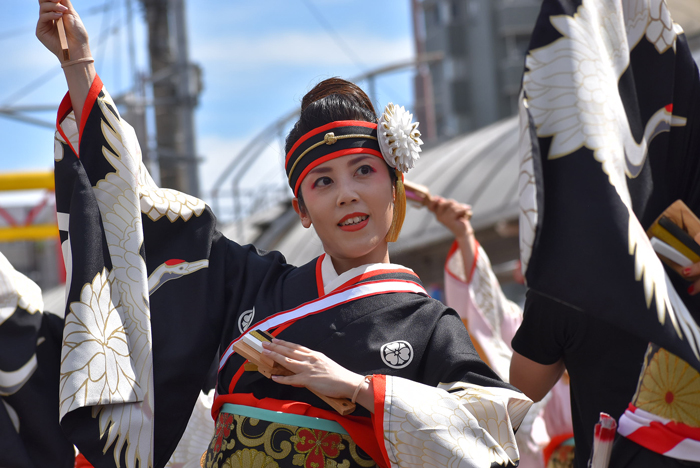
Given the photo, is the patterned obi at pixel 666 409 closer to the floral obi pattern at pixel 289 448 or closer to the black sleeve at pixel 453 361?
the black sleeve at pixel 453 361

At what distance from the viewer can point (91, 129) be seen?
176 cm

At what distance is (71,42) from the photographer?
1728 mm

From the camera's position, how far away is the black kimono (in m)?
1.49

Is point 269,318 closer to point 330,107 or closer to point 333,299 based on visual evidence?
point 333,299

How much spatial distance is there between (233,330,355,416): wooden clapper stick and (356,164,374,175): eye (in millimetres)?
455

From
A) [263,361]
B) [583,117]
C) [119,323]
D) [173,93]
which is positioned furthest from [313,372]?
[173,93]

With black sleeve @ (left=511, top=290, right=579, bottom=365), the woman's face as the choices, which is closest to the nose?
the woman's face

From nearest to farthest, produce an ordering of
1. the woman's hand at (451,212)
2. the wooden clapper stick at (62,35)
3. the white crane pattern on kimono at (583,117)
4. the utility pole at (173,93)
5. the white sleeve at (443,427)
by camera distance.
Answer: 1. the white crane pattern on kimono at (583,117)
2. the white sleeve at (443,427)
3. the wooden clapper stick at (62,35)
4. the woman's hand at (451,212)
5. the utility pole at (173,93)

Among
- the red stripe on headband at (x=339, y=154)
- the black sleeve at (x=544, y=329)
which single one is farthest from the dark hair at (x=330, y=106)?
the black sleeve at (x=544, y=329)

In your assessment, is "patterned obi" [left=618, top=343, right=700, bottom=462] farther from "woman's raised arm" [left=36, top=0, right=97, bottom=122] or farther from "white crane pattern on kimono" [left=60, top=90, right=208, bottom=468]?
"woman's raised arm" [left=36, top=0, right=97, bottom=122]

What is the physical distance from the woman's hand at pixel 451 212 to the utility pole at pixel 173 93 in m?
4.97

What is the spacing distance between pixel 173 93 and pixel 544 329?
250 inches

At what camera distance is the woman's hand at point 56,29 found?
5.59ft

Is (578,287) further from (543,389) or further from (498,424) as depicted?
(543,389)
